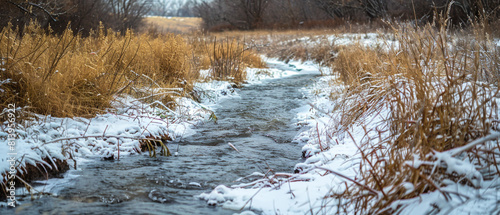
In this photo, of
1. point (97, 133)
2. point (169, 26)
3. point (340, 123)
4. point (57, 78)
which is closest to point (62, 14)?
point (57, 78)

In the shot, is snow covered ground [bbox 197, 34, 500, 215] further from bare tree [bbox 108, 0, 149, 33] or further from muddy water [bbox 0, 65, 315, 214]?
bare tree [bbox 108, 0, 149, 33]

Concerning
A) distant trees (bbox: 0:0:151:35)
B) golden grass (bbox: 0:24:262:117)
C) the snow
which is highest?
distant trees (bbox: 0:0:151:35)

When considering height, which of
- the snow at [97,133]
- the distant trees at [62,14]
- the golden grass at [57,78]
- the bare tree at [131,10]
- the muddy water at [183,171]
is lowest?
the muddy water at [183,171]

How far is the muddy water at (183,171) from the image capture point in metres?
2.52

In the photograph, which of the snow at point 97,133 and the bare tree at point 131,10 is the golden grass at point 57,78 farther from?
the bare tree at point 131,10

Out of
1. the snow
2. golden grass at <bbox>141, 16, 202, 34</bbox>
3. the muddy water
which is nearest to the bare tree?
golden grass at <bbox>141, 16, 202, 34</bbox>

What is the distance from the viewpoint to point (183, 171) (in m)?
3.29

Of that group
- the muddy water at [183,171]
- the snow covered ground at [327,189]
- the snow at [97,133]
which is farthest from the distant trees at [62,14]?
the snow covered ground at [327,189]

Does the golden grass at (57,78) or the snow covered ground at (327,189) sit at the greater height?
the golden grass at (57,78)

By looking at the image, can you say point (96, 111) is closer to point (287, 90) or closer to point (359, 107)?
point (359, 107)

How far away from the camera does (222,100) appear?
7.12 meters

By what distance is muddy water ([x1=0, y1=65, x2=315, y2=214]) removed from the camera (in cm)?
252

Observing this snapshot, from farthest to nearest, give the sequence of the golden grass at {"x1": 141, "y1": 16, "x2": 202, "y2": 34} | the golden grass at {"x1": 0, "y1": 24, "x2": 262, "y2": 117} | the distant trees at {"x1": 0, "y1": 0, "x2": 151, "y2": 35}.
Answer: the golden grass at {"x1": 141, "y1": 16, "x2": 202, "y2": 34}
the distant trees at {"x1": 0, "y1": 0, "x2": 151, "y2": 35}
the golden grass at {"x1": 0, "y1": 24, "x2": 262, "y2": 117}

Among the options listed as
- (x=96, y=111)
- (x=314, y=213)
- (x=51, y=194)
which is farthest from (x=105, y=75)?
(x=314, y=213)
